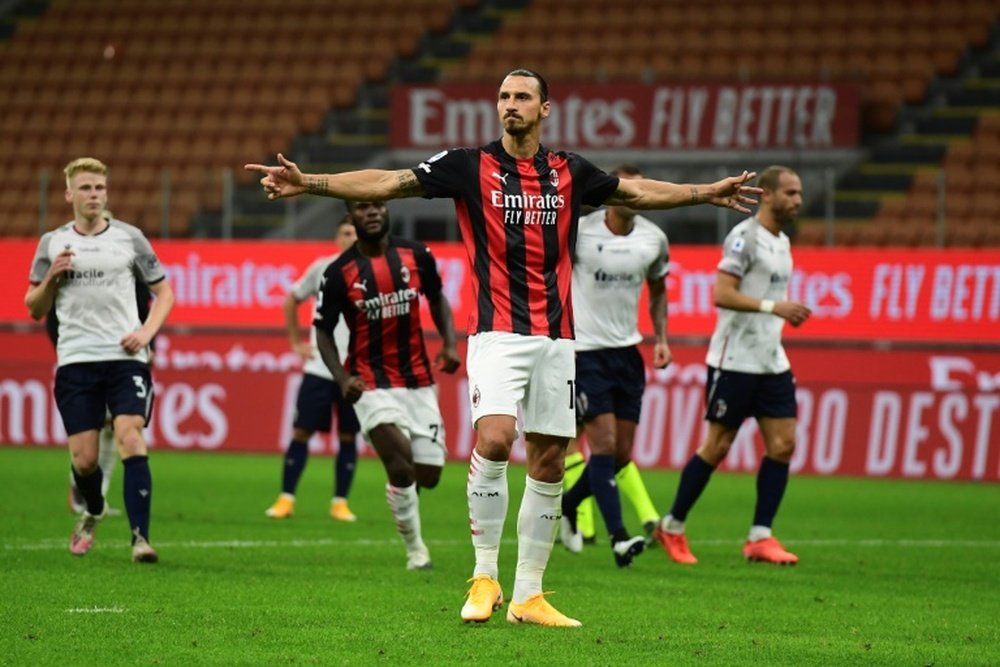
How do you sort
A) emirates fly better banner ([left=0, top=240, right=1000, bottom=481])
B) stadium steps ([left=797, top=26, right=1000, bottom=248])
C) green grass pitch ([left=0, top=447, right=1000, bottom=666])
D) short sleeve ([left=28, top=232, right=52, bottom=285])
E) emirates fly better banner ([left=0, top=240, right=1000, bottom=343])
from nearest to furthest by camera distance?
green grass pitch ([left=0, top=447, right=1000, bottom=666]) < short sleeve ([left=28, top=232, right=52, bottom=285]) < emirates fly better banner ([left=0, top=240, right=1000, bottom=481]) < emirates fly better banner ([left=0, top=240, right=1000, bottom=343]) < stadium steps ([left=797, top=26, right=1000, bottom=248])

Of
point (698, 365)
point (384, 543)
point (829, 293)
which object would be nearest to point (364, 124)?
point (829, 293)

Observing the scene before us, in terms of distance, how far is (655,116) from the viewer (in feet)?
83.0

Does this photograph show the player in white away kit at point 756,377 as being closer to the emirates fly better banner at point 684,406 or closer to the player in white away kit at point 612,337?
the player in white away kit at point 612,337

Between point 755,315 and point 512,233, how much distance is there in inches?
147

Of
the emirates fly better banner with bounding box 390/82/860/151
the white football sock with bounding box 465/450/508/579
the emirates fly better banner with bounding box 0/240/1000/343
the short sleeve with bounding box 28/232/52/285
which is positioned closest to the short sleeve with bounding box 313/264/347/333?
the short sleeve with bounding box 28/232/52/285

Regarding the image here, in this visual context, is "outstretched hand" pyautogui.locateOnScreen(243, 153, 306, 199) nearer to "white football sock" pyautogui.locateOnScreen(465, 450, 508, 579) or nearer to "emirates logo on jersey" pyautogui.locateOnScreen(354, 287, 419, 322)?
"white football sock" pyautogui.locateOnScreen(465, 450, 508, 579)

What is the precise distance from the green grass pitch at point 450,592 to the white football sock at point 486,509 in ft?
0.94

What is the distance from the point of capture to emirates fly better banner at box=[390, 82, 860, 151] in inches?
974

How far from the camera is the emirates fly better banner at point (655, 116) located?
974 inches

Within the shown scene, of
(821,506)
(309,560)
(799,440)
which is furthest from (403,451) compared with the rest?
(799,440)

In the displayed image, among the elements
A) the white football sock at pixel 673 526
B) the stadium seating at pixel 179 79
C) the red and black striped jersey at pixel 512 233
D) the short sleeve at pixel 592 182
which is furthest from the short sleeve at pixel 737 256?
the stadium seating at pixel 179 79

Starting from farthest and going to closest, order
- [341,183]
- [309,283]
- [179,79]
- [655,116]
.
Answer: [179,79] → [655,116] → [309,283] → [341,183]

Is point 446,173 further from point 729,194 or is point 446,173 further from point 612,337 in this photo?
point 612,337

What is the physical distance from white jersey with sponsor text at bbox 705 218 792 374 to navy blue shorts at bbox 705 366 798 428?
0.05 meters
